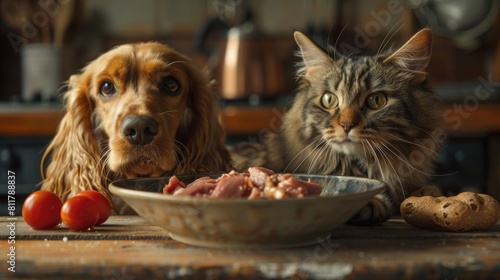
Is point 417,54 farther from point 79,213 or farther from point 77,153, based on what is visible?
Answer: point 77,153

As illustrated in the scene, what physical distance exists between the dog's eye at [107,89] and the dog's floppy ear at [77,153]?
81 millimetres

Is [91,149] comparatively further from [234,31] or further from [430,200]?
[234,31]

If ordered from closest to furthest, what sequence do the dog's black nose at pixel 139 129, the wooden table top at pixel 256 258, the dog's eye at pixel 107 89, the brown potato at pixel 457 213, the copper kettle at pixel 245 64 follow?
the wooden table top at pixel 256 258
the brown potato at pixel 457 213
the dog's black nose at pixel 139 129
the dog's eye at pixel 107 89
the copper kettle at pixel 245 64

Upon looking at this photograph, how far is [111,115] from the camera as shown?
1.62 metres

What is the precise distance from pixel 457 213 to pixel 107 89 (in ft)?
3.16

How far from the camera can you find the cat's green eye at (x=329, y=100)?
1479 mm

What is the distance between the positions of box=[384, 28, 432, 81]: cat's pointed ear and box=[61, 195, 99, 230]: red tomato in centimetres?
76

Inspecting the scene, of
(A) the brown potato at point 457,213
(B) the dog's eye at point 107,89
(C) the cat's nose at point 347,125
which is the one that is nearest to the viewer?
(A) the brown potato at point 457,213

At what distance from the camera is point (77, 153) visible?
1753mm

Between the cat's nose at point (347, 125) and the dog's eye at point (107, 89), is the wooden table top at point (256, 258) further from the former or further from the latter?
the dog's eye at point (107, 89)

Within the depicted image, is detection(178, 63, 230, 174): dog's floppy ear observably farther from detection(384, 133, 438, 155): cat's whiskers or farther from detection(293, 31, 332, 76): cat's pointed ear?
detection(384, 133, 438, 155): cat's whiskers

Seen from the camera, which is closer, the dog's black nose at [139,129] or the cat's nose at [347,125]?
the cat's nose at [347,125]

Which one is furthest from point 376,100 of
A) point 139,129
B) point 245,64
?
point 245,64

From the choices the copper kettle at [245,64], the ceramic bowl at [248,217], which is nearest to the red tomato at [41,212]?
the ceramic bowl at [248,217]
